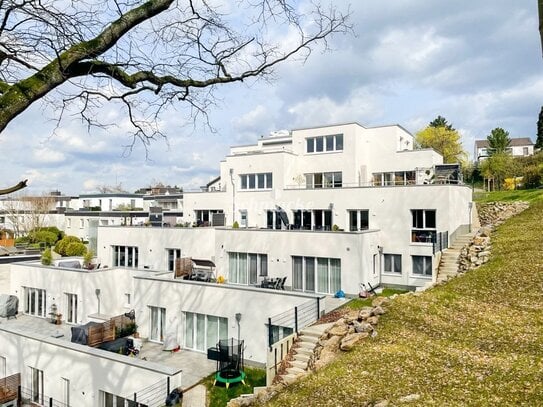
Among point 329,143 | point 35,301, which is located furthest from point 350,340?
point 35,301

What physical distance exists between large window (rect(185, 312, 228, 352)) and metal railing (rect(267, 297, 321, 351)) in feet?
8.77

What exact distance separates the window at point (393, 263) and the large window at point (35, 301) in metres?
20.5

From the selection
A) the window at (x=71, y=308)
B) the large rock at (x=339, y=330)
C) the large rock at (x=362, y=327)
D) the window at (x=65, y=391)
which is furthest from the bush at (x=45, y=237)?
the large rock at (x=362, y=327)

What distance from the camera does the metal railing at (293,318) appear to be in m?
14.5

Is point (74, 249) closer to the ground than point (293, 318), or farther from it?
farther from it

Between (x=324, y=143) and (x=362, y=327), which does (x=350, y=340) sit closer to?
(x=362, y=327)

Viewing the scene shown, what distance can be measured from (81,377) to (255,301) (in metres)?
6.76

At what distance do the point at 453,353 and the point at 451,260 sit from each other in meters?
11.5

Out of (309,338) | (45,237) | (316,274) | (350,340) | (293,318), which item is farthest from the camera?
(45,237)

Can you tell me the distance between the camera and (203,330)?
17.2 m

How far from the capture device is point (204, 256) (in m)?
24.4

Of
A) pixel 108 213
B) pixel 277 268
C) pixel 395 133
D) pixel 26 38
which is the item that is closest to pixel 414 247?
pixel 277 268

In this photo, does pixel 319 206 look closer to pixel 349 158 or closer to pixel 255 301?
pixel 349 158

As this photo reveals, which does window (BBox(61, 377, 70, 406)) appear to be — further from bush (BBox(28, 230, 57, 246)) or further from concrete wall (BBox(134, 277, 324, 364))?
bush (BBox(28, 230, 57, 246))
